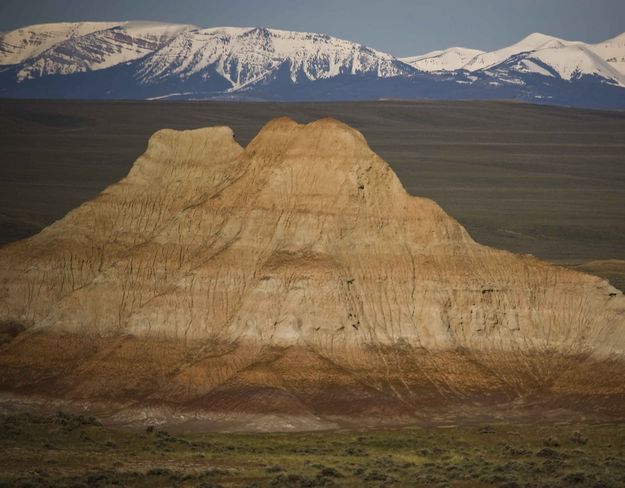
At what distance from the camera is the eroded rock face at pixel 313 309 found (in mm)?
75438

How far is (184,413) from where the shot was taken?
73.1 m

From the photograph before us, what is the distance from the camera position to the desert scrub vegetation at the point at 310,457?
54.8 meters

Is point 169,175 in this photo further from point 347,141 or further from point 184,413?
point 184,413

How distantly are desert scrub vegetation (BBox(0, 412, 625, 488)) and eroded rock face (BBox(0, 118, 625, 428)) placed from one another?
5326 mm

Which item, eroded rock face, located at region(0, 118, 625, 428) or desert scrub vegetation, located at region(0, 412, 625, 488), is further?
eroded rock face, located at region(0, 118, 625, 428)

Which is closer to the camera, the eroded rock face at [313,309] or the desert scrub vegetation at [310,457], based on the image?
the desert scrub vegetation at [310,457]

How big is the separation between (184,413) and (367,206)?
16.1 metres

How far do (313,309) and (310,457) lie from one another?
16353 millimetres

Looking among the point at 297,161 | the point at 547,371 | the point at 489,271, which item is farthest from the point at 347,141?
the point at 547,371

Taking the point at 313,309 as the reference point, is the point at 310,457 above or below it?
below

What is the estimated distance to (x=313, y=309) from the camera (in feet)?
256

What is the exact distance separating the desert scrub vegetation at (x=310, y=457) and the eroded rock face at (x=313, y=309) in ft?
17.5

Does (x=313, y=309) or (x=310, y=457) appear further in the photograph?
(x=313, y=309)

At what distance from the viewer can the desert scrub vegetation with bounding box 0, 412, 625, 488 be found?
5484cm
